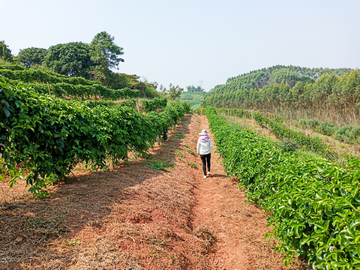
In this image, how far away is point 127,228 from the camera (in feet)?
Result: 9.95

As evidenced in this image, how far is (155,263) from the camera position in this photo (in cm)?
262

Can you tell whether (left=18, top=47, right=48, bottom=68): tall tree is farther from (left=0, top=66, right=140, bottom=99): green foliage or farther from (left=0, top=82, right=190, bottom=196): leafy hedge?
(left=0, top=82, right=190, bottom=196): leafy hedge

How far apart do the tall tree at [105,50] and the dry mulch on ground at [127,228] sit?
5197cm

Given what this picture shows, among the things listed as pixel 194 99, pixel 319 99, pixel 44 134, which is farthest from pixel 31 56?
pixel 194 99

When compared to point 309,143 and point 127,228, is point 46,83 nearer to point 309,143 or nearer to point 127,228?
point 127,228

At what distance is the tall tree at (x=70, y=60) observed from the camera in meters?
47.9

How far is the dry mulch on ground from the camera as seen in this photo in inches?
93.0

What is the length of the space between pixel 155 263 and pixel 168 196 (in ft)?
7.95

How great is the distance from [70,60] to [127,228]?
57.1m

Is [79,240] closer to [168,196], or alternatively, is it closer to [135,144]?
[168,196]

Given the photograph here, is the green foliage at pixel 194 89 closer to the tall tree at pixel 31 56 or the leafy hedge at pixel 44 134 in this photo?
the tall tree at pixel 31 56

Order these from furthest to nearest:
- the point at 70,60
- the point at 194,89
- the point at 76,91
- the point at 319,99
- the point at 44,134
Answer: the point at 194,89 < the point at 70,60 < the point at 319,99 < the point at 76,91 < the point at 44,134

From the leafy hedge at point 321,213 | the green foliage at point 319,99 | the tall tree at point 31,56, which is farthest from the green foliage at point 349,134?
the tall tree at point 31,56

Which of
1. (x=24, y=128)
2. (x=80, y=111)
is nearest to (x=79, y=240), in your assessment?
(x=24, y=128)
